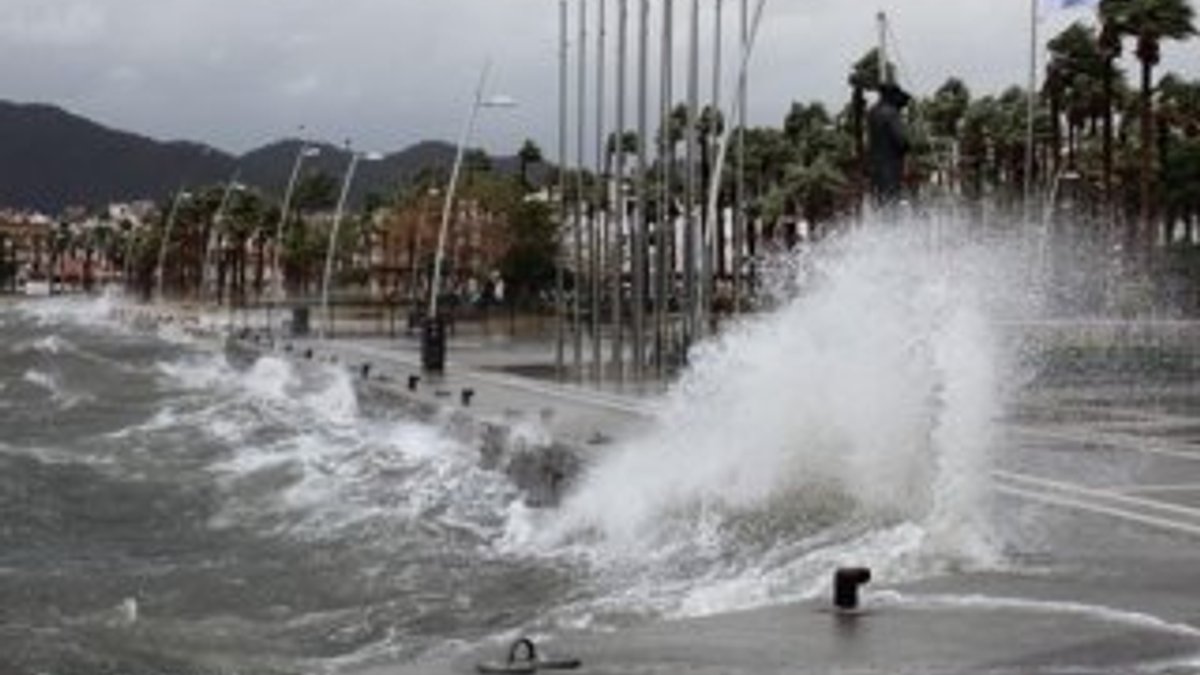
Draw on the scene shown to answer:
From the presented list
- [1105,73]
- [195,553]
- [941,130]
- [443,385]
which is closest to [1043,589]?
[195,553]

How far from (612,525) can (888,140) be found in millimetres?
4549

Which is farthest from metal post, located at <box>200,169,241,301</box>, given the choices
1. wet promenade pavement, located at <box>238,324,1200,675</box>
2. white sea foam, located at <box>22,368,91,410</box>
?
wet promenade pavement, located at <box>238,324,1200,675</box>

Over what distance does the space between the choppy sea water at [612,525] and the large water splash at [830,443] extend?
0.03 metres

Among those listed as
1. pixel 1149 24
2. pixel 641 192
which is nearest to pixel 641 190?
pixel 641 192

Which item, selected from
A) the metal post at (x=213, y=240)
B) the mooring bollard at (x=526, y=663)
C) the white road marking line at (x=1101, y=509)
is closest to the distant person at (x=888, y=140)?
the white road marking line at (x=1101, y=509)

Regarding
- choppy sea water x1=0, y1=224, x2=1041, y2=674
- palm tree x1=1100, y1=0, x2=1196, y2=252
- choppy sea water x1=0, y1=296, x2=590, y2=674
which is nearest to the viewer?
choppy sea water x1=0, y1=224, x2=1041, y2=674

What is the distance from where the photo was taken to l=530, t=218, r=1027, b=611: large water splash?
16.5 metres

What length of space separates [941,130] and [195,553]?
8117 centimetres

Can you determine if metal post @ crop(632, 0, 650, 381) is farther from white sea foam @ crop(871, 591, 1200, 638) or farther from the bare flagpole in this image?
white sea foam @ crop(871, 591, 1200, 638)

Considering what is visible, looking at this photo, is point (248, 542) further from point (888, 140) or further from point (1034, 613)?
point (1034, 613)

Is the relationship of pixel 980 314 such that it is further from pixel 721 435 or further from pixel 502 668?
pixel 502 668

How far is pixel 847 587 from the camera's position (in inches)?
505

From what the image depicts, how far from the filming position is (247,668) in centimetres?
1416

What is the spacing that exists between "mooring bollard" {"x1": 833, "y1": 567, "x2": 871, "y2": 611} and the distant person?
9.02 meters
